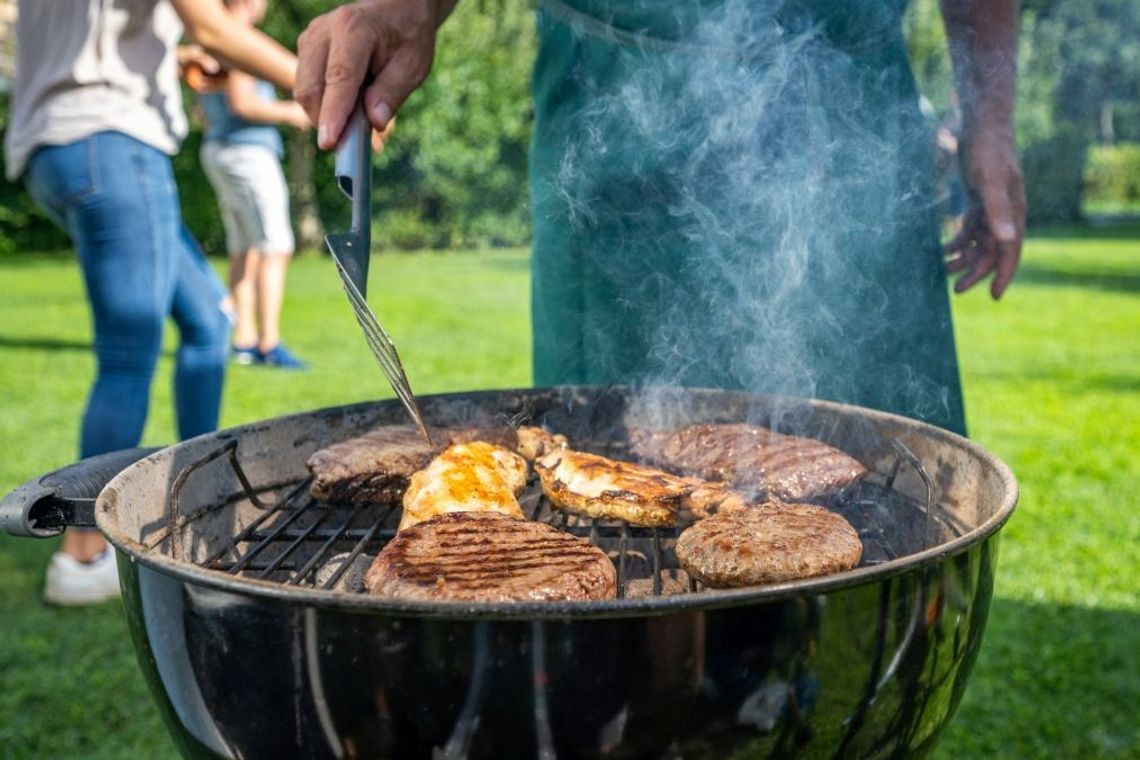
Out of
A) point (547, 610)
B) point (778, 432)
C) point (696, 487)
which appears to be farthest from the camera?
point (778, 432)

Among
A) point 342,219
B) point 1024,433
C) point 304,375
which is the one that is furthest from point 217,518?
point 342,219

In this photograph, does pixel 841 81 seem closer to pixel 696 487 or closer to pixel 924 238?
pixel 924 238

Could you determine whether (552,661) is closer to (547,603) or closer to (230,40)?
(547,603)

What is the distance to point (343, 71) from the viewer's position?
2.08 metres

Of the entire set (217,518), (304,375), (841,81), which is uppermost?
(841,81)

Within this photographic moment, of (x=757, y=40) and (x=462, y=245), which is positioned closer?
(x=757, y=40)

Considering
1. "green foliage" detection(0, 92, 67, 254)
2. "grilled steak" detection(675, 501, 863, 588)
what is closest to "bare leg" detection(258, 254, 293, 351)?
"grilled steak" detection(675, 501, 863, 588)

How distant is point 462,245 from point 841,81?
1695 cm

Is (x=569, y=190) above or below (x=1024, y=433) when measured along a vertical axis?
above

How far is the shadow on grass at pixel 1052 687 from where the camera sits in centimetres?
301

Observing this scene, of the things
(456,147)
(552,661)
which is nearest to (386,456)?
(552,661)

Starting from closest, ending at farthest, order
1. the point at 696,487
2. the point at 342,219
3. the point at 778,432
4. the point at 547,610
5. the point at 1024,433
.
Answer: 1. the point at 547,610
2. the point at 696,487
3. the point at 778,432
4. the point at 1024,433
5. the point at 342,219

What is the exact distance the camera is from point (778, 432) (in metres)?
2.50

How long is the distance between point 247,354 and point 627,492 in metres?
6.72
